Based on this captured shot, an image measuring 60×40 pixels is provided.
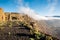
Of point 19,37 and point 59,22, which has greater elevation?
point 59,22

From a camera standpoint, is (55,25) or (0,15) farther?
(0,15)

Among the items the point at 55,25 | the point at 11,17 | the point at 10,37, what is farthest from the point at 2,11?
the point at 55,25

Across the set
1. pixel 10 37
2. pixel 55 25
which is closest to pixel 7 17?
pixel 10 37

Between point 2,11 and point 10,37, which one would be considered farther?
point 2,11

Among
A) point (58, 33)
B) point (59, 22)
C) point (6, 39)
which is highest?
point (59, 22)

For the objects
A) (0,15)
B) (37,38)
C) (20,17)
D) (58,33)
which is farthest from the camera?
(20,17)

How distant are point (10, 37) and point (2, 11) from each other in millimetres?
7455

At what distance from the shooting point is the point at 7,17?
1644cm

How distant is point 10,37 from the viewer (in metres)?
8.02

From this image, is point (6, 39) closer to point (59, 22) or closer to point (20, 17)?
point (59, 22)

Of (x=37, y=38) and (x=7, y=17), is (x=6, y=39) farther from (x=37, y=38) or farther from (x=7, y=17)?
(x=7, y=17)

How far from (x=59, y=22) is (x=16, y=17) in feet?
41.7

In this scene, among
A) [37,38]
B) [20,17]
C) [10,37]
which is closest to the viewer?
[37,38]

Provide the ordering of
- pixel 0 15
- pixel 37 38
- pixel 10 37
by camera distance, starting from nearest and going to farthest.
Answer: pixel 37 38
pixel 10 37
pixel 0 15
